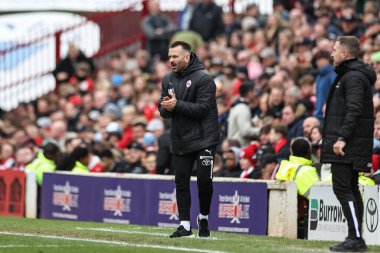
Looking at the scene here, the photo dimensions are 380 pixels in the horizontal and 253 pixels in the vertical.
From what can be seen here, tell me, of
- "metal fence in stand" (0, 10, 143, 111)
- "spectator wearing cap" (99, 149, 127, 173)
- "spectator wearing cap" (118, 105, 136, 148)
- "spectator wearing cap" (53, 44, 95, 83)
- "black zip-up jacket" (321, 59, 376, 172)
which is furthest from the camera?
"metal fence in stand" (0, 10, 143, 111)

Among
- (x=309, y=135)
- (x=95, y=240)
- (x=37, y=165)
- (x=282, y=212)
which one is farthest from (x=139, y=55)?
(x=95, y=240)

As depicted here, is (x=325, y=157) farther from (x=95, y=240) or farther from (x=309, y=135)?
(x=309, y=135)

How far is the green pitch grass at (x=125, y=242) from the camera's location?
12.4 metres

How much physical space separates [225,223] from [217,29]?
1284cm

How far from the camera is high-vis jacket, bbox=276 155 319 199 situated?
51.4ft

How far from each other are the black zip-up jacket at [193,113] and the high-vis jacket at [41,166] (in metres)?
7.13

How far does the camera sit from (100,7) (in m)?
34.9

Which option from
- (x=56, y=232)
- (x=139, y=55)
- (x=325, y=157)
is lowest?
(x=56, y=232)

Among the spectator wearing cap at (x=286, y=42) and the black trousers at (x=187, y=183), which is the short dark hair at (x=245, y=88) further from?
the black trousers at (x=187, y=183)

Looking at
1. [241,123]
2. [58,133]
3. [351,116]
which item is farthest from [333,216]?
[58,133]

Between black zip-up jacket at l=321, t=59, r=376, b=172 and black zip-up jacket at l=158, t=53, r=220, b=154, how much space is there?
1.73m

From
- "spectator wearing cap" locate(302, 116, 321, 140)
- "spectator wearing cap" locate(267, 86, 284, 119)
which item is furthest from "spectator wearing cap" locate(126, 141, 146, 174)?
"spectator wearing cap" locate(302, 116, 321, 140)

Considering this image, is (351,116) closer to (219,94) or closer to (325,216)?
(325,216)

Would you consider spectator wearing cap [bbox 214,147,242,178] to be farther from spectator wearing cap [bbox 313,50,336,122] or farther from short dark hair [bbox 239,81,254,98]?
short dark hair [bbox 239,81,254,98]
